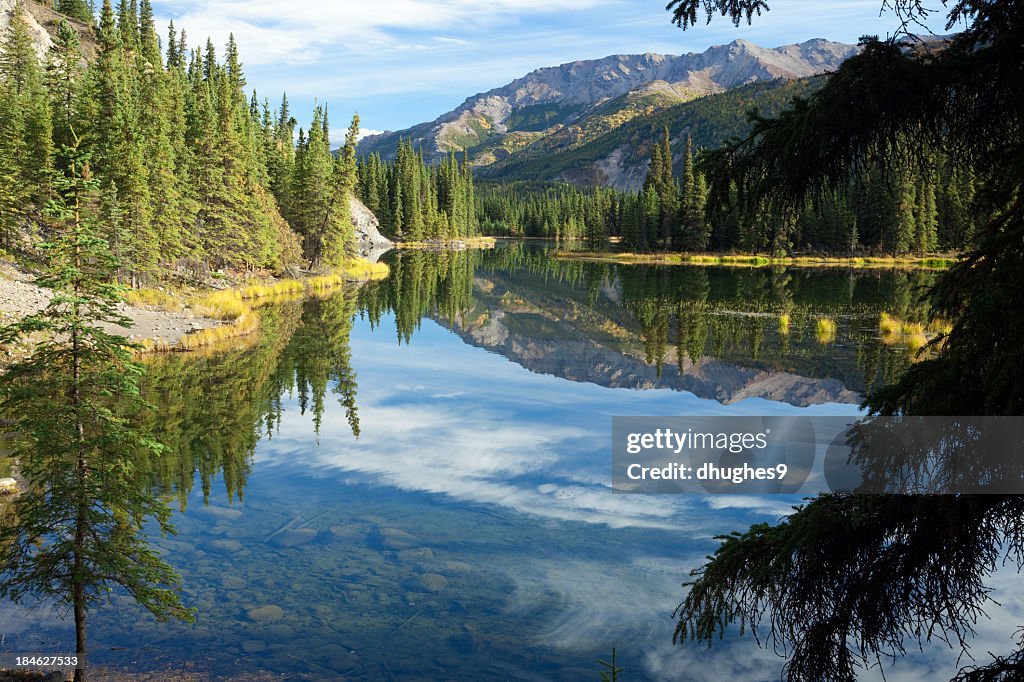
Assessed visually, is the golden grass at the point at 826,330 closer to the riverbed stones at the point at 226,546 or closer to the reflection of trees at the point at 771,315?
the reflection of trees at the point at 771,315

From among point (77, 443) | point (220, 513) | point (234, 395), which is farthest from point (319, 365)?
point (77, 443)

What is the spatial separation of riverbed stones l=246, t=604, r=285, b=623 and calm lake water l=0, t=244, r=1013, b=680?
3.7 inches

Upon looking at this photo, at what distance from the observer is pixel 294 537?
Answer: 1506cm

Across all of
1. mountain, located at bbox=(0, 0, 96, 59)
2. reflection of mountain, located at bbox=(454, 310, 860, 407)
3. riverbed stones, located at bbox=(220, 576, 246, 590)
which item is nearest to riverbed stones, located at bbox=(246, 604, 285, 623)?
riverbed stones, located at bbox=(220, 576, 246, 590)

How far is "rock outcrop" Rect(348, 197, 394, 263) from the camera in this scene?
112312 millimetres

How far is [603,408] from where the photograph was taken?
26281 mm

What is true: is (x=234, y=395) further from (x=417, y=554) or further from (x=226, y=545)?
(x=417, y=554)

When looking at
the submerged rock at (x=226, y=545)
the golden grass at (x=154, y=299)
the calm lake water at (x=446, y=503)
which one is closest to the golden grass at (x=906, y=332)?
the calm lake water at (x=446, y=503)

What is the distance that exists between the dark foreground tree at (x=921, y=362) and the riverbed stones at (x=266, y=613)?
8134mm

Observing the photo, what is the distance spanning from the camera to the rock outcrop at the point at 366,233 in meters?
112

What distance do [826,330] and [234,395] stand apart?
3019 centimetres

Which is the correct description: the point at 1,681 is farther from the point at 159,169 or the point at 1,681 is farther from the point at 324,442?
the point at 159,169

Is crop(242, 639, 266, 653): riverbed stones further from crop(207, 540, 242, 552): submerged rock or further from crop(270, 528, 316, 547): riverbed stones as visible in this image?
crop(270, 528, 316, 547): riverbed stones

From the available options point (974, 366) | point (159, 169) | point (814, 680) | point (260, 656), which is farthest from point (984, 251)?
point (159, 169)
